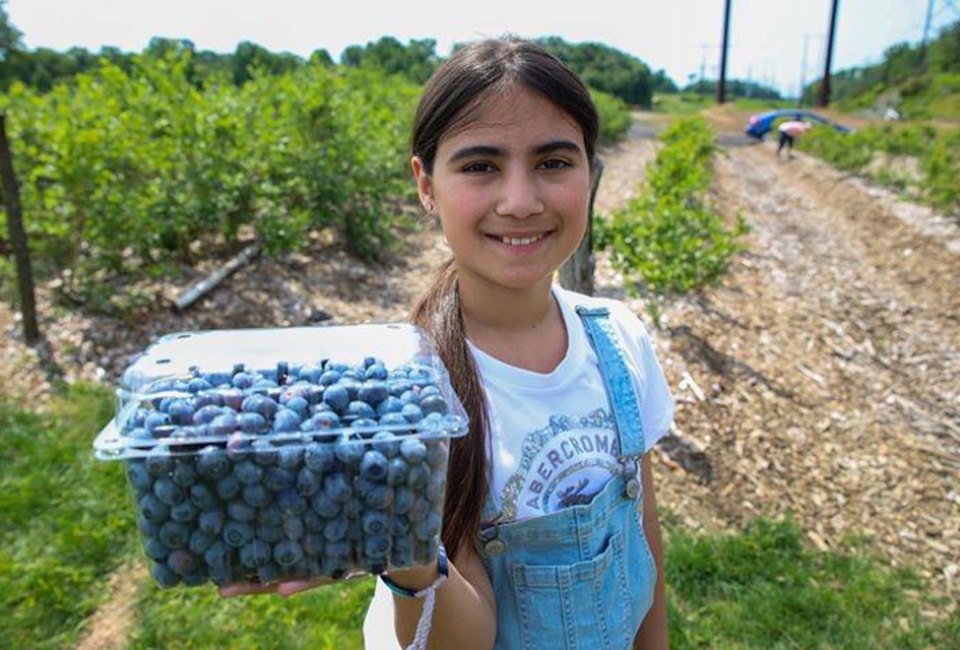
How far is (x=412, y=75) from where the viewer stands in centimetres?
2677

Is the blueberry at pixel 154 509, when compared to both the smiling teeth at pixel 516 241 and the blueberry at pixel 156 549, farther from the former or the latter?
the smiling teeth at pixel 516 241

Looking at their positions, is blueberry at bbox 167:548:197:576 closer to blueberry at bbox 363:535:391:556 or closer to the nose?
blueberry at bbox 363:535:391:556

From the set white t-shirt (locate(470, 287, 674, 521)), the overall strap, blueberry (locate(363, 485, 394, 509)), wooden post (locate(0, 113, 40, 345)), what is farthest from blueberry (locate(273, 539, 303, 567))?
wooden post (locate(0, 113, 40, 345))

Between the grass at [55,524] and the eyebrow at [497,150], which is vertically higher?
the eyebrow at [497,150]

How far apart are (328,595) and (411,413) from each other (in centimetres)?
231

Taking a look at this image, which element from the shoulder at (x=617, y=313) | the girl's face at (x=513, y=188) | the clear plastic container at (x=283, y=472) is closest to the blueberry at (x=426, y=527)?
the clear plastic container at (x=283, y=472)

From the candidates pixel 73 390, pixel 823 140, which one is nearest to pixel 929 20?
pixel 823 140

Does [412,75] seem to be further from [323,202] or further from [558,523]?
[558,523]

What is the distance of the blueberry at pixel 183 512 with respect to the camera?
0.83m

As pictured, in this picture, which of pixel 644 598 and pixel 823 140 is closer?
pixel 644 598

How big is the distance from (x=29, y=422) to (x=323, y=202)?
11.7 ft

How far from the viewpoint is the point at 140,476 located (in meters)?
0.83

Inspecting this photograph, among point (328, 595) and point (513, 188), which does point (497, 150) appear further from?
point (328, 595)

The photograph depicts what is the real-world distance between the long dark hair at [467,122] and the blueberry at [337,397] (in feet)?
1.27
